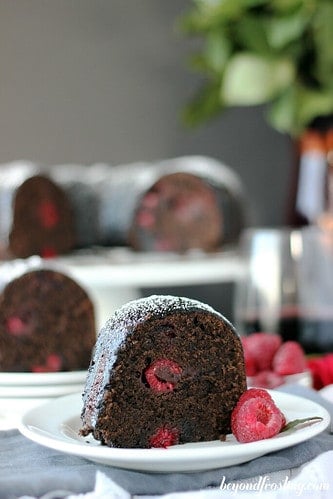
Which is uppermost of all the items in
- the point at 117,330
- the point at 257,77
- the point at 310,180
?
the point at 257,77

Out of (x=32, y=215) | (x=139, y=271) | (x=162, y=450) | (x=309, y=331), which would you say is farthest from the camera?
(x=32, y=215)

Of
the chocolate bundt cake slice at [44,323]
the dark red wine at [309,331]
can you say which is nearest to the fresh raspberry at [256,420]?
the chocolate bundt cake slice at [44,323]

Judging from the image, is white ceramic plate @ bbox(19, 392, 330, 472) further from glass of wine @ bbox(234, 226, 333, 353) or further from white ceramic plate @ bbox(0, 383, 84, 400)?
glass of wine @ bbox(234, 226, 333, 353)

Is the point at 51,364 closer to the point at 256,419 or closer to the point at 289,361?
the point at 289,361

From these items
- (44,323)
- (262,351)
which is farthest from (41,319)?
(262,351)

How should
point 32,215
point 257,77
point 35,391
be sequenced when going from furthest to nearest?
point 32,215
point 257,77
point 35,391

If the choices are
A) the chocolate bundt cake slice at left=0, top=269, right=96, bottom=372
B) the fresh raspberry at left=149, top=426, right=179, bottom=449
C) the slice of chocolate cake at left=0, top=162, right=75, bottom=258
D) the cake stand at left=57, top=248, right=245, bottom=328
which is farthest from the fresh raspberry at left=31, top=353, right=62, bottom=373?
the slice of chocolate cake at left=0, top=162, right=75, bottom=258

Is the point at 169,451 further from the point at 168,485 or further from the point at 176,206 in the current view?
the point at 176,206
